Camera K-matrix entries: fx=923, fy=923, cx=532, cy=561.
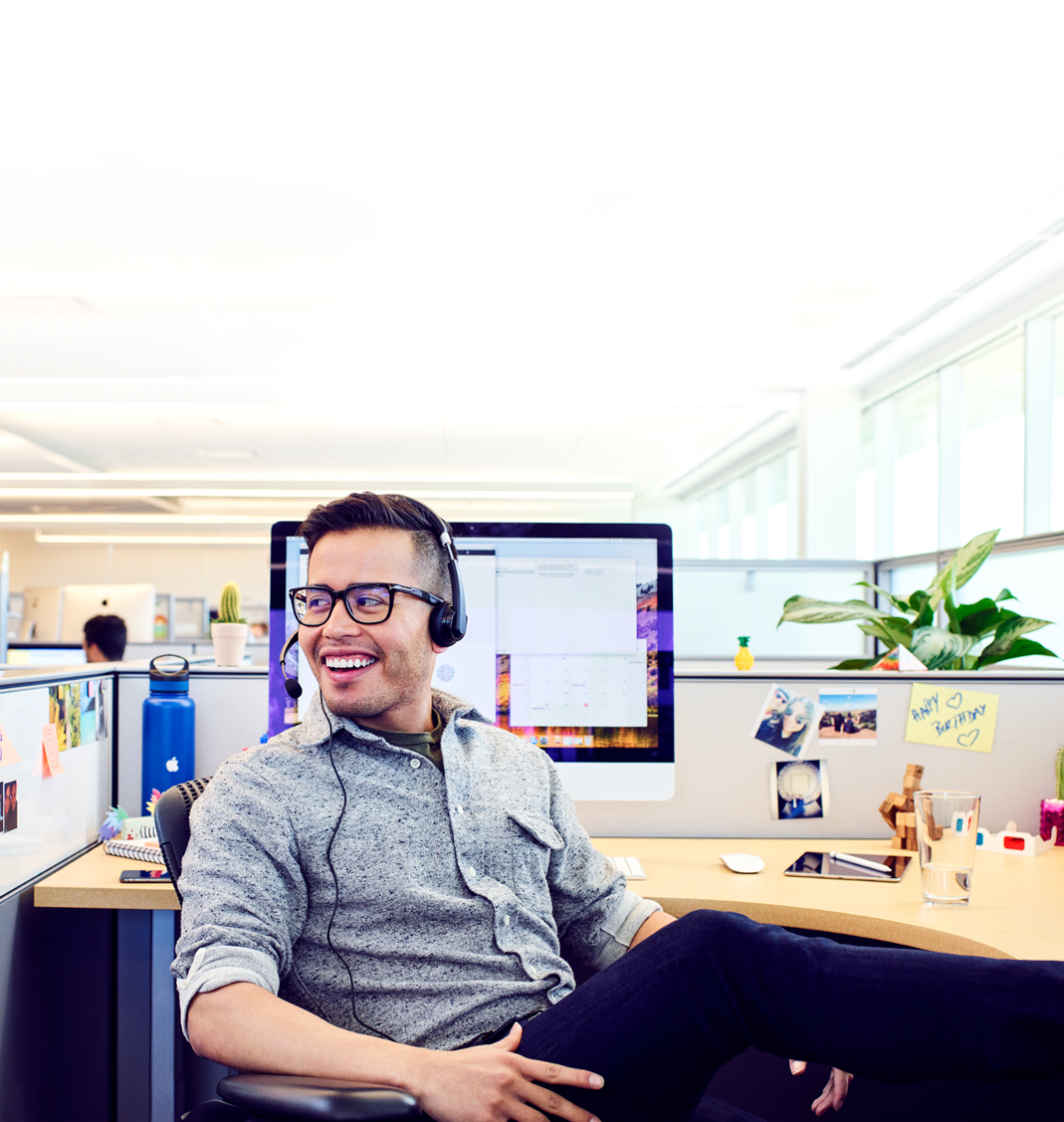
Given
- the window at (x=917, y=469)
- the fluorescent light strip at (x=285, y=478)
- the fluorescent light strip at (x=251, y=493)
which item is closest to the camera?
the window at (x=917, y=469)

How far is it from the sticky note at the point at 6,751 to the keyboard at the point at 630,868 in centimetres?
81

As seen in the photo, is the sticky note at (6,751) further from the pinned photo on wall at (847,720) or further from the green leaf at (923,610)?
the green leaf at (923,610)

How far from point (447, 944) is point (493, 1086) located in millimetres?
195

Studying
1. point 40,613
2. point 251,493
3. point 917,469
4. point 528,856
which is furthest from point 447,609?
point 251,493

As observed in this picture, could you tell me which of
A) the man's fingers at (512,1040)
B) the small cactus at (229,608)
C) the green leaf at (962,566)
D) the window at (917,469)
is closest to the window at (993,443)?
the window at (917,469)

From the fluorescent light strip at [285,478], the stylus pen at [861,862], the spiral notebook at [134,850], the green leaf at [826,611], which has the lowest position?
the stylus pen at [861,862]

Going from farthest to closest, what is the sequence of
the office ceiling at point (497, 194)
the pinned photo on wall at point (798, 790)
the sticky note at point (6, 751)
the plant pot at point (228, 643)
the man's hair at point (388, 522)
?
the office ceiling at point (497, 194) < the plant pot at point (228, 643) < the pinned photo on wall at point (798, 790) < the sticky note at point (6, 751) < the man's hair at point (388, 522)

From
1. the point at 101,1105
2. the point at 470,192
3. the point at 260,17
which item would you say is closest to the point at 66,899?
the point at 101,1105

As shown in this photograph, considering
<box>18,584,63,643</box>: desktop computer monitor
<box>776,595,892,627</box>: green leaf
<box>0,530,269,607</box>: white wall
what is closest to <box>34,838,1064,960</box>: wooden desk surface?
<box>776,595,892,627</box>: green leaf

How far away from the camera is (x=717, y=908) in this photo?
3.89 feet

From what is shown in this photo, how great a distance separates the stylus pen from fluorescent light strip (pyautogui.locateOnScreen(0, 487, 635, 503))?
274 inches

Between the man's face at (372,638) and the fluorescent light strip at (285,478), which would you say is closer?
the man's face at (372,638)

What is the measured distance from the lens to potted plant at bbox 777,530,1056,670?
68.3 inches

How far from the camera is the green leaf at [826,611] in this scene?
76.5 inches
